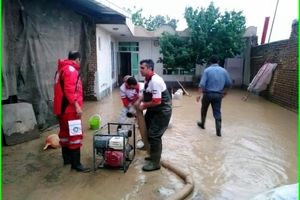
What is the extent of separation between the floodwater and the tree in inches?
319

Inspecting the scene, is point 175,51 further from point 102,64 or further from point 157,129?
point 157,129

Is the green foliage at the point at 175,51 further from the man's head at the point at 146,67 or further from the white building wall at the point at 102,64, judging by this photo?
the man's head at the point at 146,67

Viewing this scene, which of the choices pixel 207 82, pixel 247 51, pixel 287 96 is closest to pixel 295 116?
pixel 287 96

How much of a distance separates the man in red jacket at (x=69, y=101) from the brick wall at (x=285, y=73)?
24.9ft

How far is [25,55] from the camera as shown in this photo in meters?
5.46

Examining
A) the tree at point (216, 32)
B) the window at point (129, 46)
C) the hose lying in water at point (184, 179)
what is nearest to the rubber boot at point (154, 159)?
the hose lying in water at point (184, 179)

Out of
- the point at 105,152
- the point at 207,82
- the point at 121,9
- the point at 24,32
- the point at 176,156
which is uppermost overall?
the point at 121,9

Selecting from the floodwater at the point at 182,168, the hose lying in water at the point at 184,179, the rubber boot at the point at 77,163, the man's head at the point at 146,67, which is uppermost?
the man's head at the point at 146,67

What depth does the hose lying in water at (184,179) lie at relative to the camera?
333 cm

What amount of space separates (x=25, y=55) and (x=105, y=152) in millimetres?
2697

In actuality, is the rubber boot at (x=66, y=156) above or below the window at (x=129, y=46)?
below

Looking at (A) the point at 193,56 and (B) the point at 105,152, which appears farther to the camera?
(A) the point at 193,56

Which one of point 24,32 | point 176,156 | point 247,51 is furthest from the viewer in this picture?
point 247,51

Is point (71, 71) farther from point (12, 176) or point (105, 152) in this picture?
point (12, 176)
